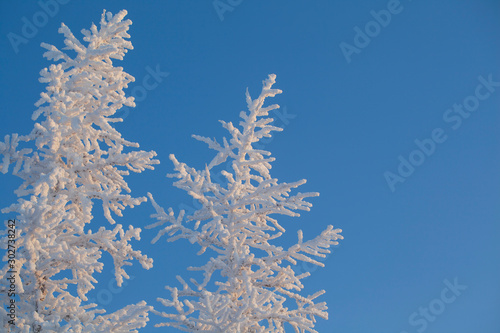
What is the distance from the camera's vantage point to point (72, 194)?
8.48 meters

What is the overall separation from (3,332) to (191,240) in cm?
401

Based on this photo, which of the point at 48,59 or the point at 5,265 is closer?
the point at 5,265

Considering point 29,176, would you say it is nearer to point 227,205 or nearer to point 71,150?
point 71,150

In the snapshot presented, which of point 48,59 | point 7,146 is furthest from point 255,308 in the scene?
point 48,59

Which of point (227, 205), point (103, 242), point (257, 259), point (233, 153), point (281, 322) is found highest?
point (233, 153)

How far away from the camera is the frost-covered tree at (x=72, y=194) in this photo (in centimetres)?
760

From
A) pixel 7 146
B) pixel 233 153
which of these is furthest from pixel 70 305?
pixel 233 153

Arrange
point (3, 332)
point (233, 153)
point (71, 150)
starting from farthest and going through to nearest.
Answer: point (233, 153) < point (71, 150) < point (3, 332)

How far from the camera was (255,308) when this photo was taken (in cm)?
846

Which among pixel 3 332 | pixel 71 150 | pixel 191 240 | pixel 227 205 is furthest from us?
pixel 227 205

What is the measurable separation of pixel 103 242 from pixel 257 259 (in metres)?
3.52

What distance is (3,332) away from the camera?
24.6 ft

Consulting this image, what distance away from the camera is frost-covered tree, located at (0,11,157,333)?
760cm

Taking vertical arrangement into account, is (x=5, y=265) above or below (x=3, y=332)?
above
